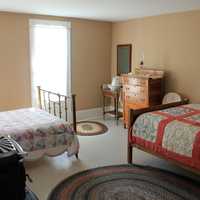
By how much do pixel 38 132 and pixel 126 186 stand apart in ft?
4.29

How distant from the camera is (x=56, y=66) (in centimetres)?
555

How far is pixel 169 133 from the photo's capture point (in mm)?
3135

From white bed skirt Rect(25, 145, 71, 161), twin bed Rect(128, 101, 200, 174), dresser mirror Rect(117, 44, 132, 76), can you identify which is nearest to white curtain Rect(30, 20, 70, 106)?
dresser mirror Rect(117, 44, 132, 76)

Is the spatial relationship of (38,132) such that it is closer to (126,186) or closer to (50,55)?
(126,186)

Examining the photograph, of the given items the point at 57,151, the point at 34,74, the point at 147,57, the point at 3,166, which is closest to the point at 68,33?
the point at 34,74

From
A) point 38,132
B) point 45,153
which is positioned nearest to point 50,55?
point 38,132

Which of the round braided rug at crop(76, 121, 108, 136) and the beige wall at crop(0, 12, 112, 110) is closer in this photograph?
the beige wall at crop(0, 12, 112, 110)

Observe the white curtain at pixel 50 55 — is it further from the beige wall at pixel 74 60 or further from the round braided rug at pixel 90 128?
the round braided rug at pixel 90 128

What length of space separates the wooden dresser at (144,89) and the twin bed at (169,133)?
963 millimetres

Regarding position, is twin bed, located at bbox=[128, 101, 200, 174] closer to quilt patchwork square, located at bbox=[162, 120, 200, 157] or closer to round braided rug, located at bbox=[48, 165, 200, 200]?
quilt patchwork square, located at bbox=[162, 120, 200, 157]

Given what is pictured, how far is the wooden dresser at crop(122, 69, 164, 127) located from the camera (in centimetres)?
486

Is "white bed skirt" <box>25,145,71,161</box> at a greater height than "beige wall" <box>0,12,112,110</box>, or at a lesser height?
lesser

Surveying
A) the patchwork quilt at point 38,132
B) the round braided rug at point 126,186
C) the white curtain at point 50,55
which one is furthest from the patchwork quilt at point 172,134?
the white curtain at point 50,55

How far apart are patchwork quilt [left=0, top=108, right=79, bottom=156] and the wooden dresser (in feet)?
5.71
